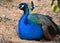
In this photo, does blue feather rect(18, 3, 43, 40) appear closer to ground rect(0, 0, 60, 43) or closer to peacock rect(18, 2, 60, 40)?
peacock rect(18, 2, 60, 40)

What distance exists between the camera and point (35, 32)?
214 inches

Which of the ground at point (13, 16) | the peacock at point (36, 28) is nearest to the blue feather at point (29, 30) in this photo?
the peacock at point (36, 28)

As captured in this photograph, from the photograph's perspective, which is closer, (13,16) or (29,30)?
(29,30)

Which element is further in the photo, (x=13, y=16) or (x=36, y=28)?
(x=13, y=16)

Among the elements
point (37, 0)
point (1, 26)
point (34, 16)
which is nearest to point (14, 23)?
point (1, 26)

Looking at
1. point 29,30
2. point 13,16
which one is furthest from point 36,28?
point 13,16

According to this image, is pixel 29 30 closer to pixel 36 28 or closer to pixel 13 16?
pixel 36 28

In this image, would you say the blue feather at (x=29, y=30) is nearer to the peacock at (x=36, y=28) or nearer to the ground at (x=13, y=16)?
the peacock at (x=36, y=28)

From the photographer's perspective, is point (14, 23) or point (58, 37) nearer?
point (58, 37)

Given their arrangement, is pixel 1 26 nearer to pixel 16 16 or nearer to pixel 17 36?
pixel 17 36

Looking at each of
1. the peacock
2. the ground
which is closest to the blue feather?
the peacock

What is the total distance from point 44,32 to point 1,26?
104cm

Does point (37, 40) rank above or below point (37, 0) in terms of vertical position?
below

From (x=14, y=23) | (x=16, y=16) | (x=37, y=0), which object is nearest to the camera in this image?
(x=14, y=23)
